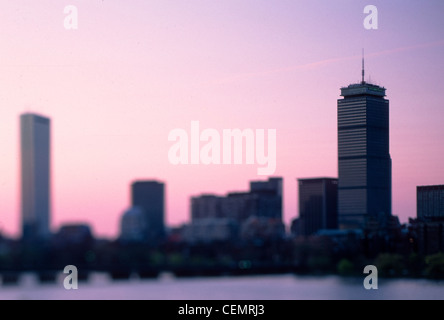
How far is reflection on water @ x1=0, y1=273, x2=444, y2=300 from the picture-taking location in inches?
477

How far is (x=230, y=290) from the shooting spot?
22.8 m

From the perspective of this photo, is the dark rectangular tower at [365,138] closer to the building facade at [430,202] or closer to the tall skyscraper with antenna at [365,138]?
the tall skyscraper with antenna at [365,138]

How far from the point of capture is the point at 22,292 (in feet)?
81.7

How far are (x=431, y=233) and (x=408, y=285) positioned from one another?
9.58ft

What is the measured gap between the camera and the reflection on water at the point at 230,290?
12.1m

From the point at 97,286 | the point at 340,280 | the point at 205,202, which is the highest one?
the point at 205,202

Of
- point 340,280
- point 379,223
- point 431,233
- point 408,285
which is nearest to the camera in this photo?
point 431,233

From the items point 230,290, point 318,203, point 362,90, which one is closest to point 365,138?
point 362,90

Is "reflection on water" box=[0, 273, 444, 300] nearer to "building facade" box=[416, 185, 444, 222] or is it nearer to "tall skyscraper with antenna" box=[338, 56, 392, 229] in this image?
"building facade" box=[416, 185, 444, 222]

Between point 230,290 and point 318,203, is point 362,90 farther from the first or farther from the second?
point 230,290

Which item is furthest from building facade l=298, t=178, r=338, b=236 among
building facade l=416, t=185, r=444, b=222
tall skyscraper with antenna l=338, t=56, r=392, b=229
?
building facade l=416, t=185, r=444, b=222
